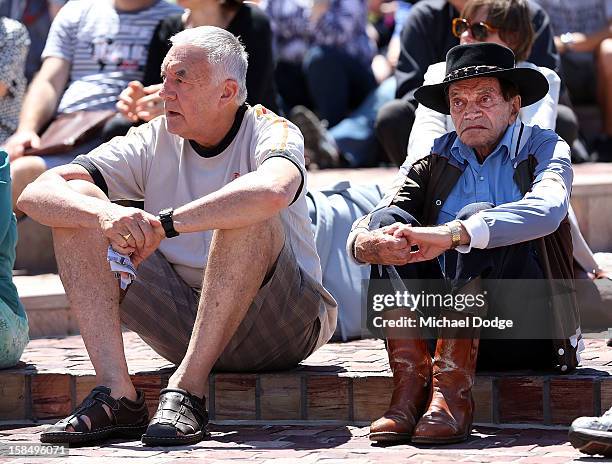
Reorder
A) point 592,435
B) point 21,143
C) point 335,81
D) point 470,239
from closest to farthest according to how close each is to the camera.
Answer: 1. point 592,435
2. point 470,239
3. point 21,143
4. point 335,81

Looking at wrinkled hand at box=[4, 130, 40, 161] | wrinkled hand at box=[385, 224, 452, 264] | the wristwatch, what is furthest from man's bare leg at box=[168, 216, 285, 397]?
wrinkled hand at box=[4, 130, 40, 161]

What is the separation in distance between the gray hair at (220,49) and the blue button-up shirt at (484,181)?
2.73ft

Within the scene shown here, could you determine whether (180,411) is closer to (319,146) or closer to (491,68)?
(491,68)

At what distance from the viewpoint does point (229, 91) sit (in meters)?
4.83

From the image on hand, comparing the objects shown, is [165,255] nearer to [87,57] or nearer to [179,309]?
[179,309]

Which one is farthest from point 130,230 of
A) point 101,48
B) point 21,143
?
point 101,48

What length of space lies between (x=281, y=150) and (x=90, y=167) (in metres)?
0.72

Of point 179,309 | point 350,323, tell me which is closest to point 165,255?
point 179,309

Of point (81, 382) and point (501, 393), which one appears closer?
point (501, 393)

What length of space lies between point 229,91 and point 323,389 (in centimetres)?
110

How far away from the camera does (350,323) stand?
566 cm

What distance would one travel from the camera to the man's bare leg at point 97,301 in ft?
14.9

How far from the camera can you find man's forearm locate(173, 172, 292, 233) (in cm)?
436

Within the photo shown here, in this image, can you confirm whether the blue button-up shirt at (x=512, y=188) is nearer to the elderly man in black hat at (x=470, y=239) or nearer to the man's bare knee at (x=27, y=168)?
the elderly man in black hat at (x=470, y=239)
